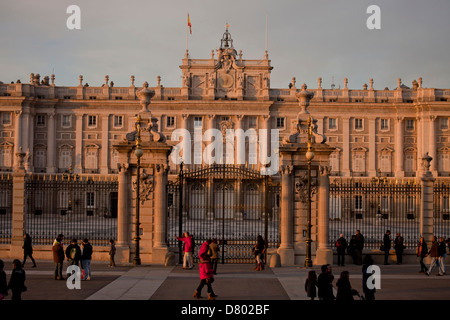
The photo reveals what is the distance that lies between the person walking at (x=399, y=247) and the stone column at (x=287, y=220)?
13.7ft

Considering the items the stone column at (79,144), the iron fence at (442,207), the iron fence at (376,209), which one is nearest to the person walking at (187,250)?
the iron fence at (376,209)

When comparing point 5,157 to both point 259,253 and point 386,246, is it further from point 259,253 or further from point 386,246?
point 386,246

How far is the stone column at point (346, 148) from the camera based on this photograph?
217ft

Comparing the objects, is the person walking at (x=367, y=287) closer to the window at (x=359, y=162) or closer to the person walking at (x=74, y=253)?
the person walking at (x=74, y=253)

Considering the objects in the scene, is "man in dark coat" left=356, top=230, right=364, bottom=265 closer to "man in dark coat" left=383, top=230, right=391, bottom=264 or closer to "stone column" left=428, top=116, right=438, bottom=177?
"man in dark coat" left=383, top=230, right=391, bottom=264

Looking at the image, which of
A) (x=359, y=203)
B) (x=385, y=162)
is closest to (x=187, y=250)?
(x=359, y=203)

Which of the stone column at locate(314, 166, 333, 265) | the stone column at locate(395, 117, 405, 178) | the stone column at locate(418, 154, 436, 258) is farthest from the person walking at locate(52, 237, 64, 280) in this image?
the stone column at locate(395, 117, 405, 178)

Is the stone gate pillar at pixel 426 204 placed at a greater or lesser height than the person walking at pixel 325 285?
greater

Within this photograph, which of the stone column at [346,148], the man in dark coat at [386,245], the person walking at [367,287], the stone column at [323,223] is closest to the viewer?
the person walking at [367,287]

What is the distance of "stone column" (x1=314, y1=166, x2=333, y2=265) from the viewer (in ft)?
68.4

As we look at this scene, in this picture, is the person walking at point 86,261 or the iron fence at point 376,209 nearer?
the person walking at point 86,261

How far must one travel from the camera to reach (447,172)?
65.3 metres

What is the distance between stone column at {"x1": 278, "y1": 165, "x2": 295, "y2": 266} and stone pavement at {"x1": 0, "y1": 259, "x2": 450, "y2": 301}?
677 millimetres
